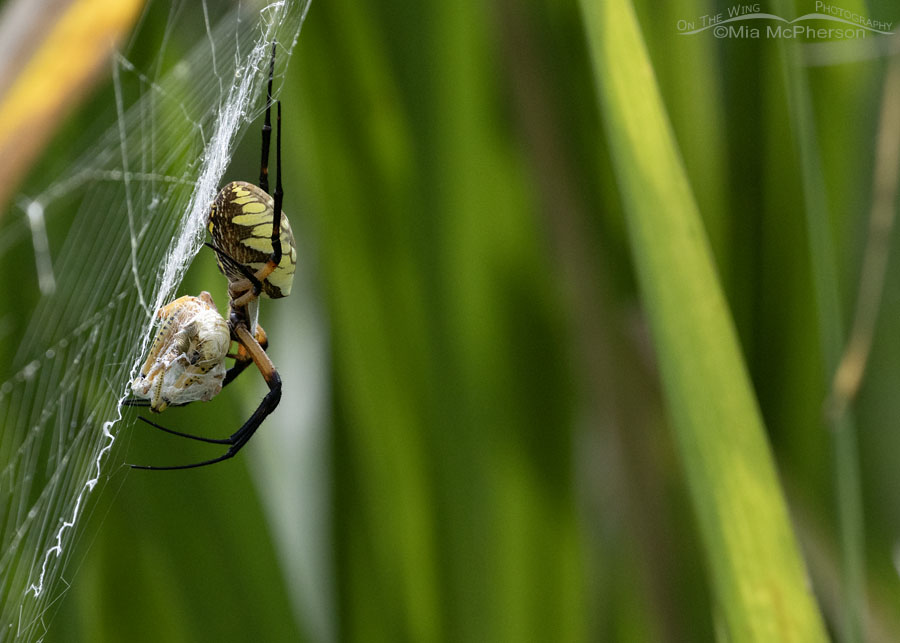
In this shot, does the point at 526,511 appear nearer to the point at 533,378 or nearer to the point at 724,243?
the point at 533,378

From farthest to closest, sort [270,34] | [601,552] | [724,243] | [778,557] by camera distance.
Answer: [601,552], [724,243], [270,34], [778,557]

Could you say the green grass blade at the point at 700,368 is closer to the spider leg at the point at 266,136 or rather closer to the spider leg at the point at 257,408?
the spider leg at the point at 266,136

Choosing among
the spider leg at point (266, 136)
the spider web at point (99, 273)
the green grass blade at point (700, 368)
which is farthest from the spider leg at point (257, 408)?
the green grass blade at point (700, 368)

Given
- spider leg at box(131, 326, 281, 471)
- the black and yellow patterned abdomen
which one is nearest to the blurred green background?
spider leg at box(131, 326, 281, 471)

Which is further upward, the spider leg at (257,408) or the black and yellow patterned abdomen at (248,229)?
the black and yellow patterned abdomen at (248,229)

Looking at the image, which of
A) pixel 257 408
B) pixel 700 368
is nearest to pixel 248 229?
pixel 257 408

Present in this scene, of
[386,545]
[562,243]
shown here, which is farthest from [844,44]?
[386,545]

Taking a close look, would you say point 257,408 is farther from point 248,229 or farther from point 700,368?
point 700,368

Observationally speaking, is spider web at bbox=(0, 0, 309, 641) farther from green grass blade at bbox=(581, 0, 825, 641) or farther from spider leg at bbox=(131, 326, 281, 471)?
green grass blade at bbox=(581, 0, 825, 641)
